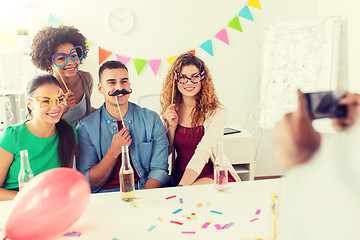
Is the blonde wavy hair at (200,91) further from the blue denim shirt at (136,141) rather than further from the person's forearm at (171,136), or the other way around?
the blue denim shirt at (136,141)

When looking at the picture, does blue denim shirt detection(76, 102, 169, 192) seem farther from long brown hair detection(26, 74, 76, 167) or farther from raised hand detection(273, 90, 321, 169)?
raised hand detection(273, 90, 321, 169)

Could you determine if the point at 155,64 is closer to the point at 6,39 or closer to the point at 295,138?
the point at 6,39

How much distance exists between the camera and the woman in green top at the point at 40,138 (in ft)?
5.68

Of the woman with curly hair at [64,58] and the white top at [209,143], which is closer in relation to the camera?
the white top at [209,143]

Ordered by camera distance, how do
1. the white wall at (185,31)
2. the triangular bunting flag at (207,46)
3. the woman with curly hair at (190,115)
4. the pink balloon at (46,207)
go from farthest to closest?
the triangular bunting flag at (207,46) → the white wall at (185,31) → the woman with curly hair at (190,115) → the pink balloon at (46,207)

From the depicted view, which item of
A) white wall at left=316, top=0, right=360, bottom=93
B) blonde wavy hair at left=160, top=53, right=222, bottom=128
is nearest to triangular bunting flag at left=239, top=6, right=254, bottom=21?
white wall at left=316, top=0, right=360, bottom=93

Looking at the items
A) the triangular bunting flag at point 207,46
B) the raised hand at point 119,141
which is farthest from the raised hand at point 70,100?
the triangular bunting flag at point 207,46

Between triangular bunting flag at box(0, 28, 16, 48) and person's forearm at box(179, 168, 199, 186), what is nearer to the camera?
person's forearm at box(179, 168, 199, 186)

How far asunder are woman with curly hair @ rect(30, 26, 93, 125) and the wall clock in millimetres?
1050

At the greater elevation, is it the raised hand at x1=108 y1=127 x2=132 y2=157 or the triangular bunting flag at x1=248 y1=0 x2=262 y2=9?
the triangular bunting flag at x1=248 y1=0 x2=262 y2=9

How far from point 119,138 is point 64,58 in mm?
709

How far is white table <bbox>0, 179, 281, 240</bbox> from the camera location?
113cm

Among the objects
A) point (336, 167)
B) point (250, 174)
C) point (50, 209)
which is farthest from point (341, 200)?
point (250, 174)

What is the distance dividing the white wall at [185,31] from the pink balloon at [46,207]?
7.41 ft
